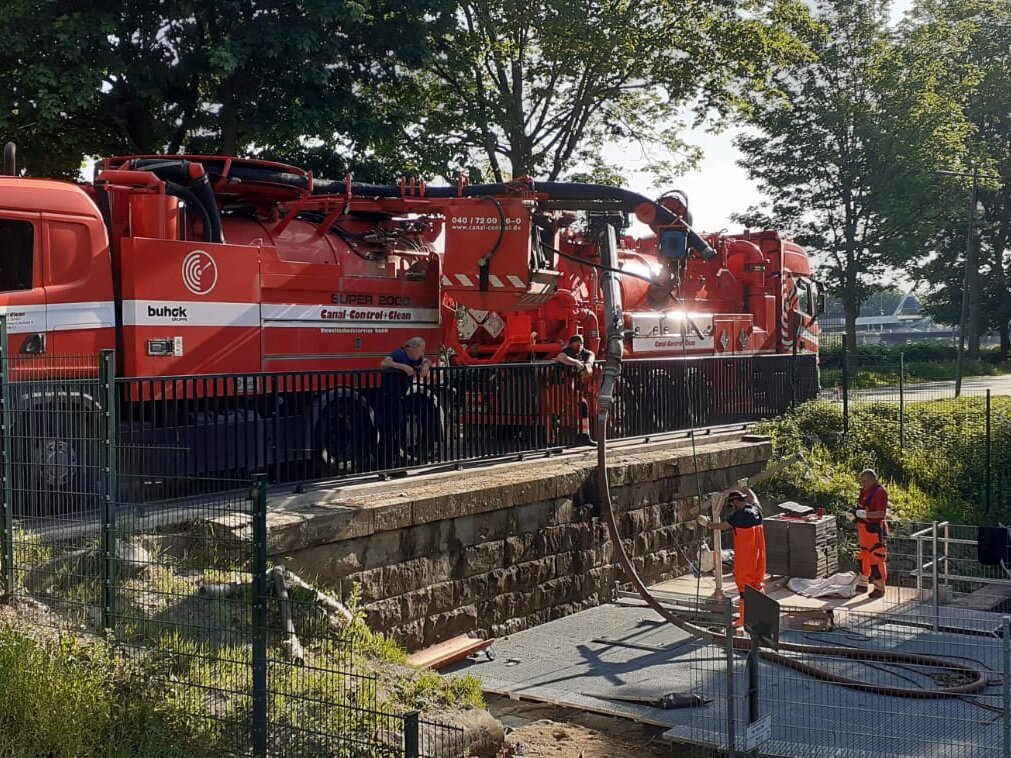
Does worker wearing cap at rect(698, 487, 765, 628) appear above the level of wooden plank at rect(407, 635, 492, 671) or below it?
above

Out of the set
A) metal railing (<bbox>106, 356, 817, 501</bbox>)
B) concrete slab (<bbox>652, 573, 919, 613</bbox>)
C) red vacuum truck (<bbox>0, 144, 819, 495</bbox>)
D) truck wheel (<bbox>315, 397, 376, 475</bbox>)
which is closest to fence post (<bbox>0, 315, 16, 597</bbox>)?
red vacuum truck (<bbox>0, 144, 819, 495</bbox>)

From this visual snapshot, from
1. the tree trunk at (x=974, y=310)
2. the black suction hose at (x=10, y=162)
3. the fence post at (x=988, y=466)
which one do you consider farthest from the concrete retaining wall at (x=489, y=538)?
the tree trunk at (x=974, y=310)

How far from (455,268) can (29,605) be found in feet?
24.5

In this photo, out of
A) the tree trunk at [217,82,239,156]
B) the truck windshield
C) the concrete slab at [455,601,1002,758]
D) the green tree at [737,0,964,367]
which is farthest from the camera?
the green tree at [737,0,964,367]

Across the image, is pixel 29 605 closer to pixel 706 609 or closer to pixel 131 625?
pixel 131 625

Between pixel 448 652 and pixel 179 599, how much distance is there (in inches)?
168

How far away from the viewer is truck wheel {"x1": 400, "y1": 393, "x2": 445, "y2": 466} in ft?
39.0

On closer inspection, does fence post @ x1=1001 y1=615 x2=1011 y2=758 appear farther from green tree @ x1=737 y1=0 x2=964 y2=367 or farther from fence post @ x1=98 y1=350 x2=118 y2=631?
green tree @ x1=737 y1=0 x2=964 y2=367

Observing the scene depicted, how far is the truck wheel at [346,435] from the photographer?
11320 mm

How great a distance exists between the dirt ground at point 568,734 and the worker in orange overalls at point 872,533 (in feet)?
19.1

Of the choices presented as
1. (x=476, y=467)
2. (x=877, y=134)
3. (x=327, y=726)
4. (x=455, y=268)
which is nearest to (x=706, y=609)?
(x=476, y=467)

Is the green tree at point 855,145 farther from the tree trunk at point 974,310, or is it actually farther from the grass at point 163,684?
the grass at point 163,684

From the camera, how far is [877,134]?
3984cm

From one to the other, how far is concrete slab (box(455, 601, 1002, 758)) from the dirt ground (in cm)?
14
